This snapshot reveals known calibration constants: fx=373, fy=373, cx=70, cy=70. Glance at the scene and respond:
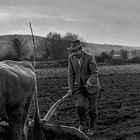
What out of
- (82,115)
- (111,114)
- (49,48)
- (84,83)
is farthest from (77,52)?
(49,48)

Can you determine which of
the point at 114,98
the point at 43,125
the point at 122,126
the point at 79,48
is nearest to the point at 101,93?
the point at 114,98

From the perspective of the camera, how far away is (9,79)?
6266mm

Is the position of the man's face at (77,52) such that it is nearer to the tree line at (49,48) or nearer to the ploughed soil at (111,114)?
the ploughed soil at (111,114)

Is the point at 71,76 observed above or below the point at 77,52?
below

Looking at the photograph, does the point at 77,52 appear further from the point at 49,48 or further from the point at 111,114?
the point at 49,48

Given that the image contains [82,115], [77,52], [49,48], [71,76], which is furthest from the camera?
[49,48]

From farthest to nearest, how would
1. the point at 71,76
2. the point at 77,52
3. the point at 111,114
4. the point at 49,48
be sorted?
the point at 49,48
the point at 111,114
the point at 71,76
the point at 77,52

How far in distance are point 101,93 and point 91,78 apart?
8304mm

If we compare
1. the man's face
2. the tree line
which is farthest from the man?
the tree line

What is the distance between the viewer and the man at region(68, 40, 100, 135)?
9.27 m

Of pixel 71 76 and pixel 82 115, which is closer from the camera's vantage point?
pixel 82 115

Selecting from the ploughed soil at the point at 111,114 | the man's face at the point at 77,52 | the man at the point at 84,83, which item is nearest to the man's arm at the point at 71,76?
the man at the point at 84,83

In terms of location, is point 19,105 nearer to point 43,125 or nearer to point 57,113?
point 43,125

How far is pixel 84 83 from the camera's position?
31.1 feet
